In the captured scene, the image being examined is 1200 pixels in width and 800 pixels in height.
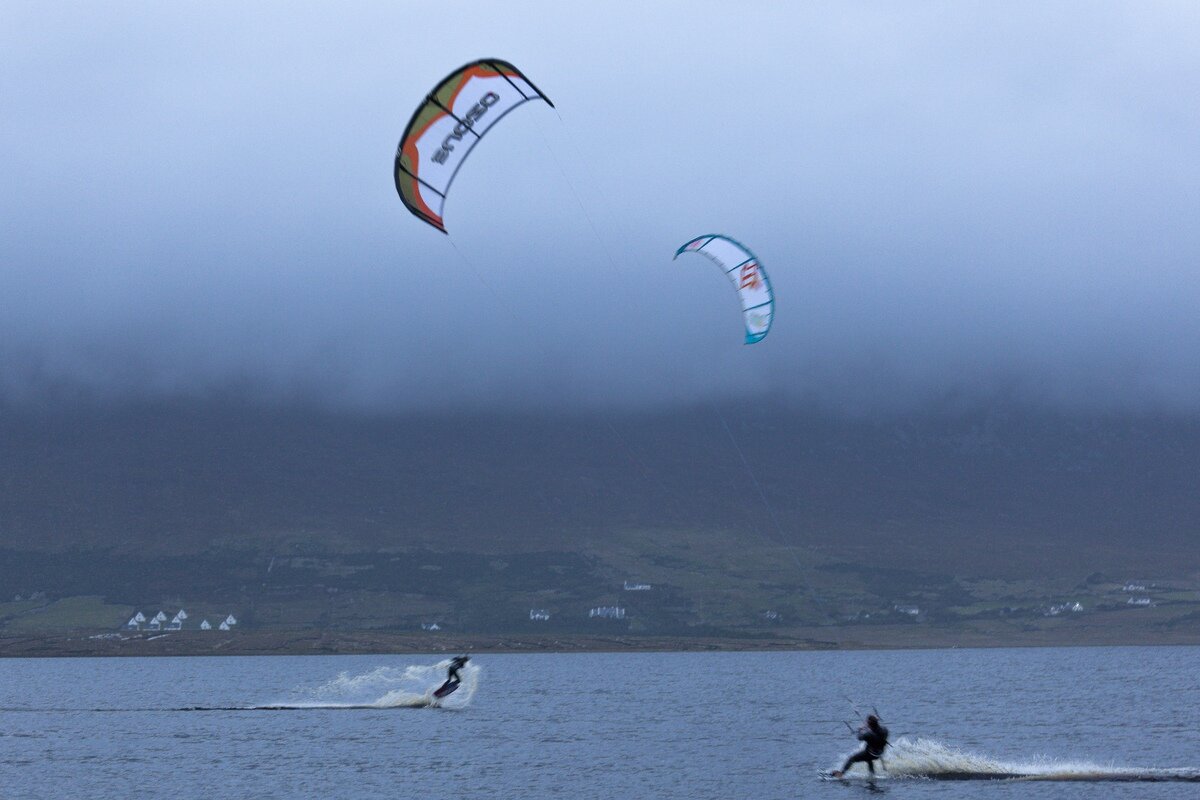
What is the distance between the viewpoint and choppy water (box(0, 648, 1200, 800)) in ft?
144

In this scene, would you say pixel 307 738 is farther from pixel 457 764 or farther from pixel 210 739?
pixel 457 764

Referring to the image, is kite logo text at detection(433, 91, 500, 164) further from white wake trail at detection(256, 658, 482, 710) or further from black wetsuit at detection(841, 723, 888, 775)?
white wake trail at detection(256, 658, 482, 710)

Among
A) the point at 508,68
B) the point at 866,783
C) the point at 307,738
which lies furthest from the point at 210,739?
the point at 508,68

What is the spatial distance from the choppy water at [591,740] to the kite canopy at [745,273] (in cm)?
1393

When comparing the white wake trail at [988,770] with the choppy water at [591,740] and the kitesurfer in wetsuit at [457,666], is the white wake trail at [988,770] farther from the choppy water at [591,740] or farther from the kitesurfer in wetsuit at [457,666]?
the kitesurfer in wetsuit at [457,666]

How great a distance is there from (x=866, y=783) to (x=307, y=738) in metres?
26.7

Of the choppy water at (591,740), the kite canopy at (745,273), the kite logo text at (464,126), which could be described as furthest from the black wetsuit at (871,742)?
the kite logo text at (464,126)

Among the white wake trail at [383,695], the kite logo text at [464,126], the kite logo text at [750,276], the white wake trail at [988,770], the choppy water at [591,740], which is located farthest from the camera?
the white wake trail at [383,695]

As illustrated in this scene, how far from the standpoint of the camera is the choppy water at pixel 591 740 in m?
44.0

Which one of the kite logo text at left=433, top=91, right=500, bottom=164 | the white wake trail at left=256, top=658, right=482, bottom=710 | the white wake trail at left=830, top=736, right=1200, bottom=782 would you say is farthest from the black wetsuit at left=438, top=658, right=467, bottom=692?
the kite logo text at left=433, top=91, right=500, bottom=164

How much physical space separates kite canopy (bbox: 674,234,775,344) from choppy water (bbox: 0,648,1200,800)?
13.9 m

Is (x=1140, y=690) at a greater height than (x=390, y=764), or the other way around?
(x=1140, y=690)

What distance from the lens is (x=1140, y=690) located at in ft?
322

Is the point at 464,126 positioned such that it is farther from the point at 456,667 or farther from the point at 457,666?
the point at 456,667
